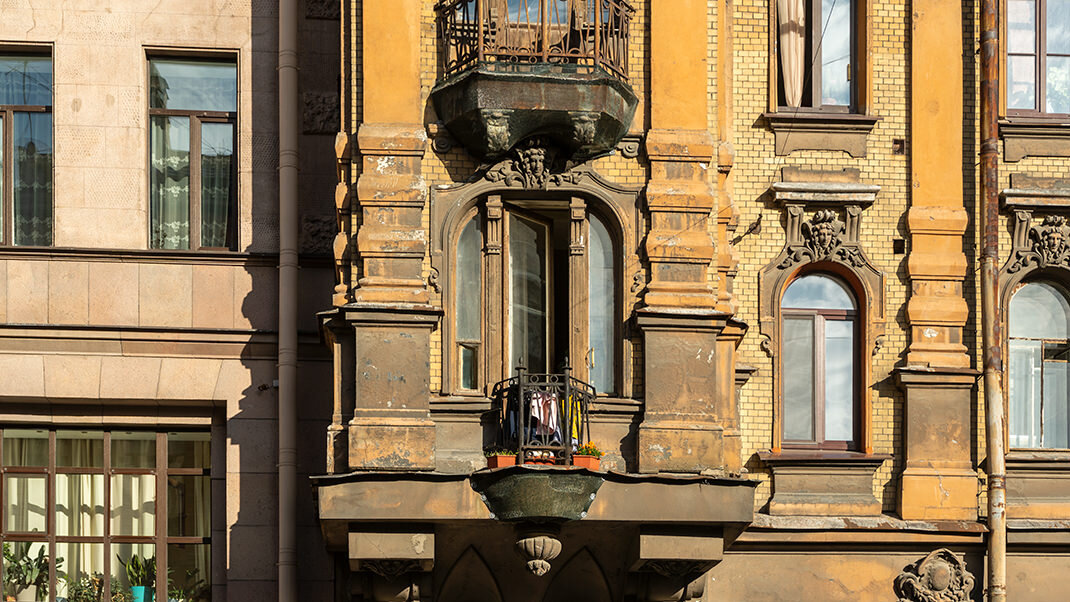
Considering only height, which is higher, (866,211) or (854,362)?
(866,211)

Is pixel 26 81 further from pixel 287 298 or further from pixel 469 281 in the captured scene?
pixel 469 281

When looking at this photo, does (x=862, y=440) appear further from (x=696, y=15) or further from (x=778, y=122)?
(x=696, y=15)

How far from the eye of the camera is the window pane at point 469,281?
61.7 feet

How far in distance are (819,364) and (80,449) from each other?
8.40 metres

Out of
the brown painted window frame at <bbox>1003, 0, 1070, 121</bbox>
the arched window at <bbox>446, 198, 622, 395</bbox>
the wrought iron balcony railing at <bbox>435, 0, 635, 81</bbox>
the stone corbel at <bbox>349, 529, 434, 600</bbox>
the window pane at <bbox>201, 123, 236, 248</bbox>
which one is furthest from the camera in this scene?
the brown painted window frame at <bbox>1003, 0, 1070, 121</bbox>

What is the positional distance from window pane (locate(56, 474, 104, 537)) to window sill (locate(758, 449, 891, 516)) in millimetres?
7397

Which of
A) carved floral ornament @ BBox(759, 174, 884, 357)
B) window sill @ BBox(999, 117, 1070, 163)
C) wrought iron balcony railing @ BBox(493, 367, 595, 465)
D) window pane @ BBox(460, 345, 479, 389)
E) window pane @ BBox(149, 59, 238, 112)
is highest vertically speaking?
window pane @ BBox(149, 59, 238, 112)

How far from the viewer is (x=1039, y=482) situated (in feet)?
66.5

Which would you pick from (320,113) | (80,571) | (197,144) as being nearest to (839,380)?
(320,113)

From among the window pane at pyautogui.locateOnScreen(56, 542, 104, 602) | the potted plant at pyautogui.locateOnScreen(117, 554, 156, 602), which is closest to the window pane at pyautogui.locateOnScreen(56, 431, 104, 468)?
the window pane at pyautogui.locateOnScreen(56, 542, 104, 602)

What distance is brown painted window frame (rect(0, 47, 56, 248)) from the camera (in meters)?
20.2

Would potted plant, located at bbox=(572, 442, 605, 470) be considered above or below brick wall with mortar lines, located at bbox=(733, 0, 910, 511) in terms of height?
below

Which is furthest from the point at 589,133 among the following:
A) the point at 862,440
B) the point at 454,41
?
the point at 862,440

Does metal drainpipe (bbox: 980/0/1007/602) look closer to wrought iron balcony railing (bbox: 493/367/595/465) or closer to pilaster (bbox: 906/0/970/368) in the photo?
pilaster (bbox: 906/0/970/368)
